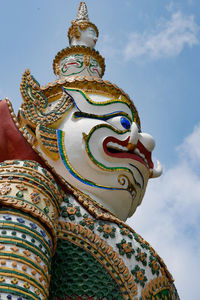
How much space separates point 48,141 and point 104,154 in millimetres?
639

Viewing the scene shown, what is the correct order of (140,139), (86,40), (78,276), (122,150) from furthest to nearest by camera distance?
1. (86,40)
2. (140,139)
3. (122,150)
4. (78,276)

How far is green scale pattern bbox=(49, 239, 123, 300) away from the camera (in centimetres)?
415

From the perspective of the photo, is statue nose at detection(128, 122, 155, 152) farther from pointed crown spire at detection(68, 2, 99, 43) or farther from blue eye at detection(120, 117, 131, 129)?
pointed crown spire at detection(68, 2, 99, 43)

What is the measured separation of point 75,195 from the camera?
190 inches

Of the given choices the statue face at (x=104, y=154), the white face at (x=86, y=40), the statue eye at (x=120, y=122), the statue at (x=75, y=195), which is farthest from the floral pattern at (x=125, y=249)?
the white face at (x=86, y=40)

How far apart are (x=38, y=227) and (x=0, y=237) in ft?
1.18


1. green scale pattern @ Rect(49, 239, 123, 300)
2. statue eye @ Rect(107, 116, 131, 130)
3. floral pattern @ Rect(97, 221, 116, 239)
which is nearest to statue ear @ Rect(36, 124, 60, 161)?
statue eye @ Rect(107, 116, 131, 130)

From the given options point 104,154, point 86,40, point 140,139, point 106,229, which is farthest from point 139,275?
point 86,40

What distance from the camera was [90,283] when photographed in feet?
13.8

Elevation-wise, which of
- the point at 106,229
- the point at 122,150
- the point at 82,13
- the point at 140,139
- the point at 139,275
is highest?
the point at 82,13

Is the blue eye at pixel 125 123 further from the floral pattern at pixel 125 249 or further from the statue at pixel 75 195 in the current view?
the floral pattern at pixel 125 249

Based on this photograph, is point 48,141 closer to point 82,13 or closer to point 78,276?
point 78,276

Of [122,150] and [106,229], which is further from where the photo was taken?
[122,150]

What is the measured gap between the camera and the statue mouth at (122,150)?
5441mm
